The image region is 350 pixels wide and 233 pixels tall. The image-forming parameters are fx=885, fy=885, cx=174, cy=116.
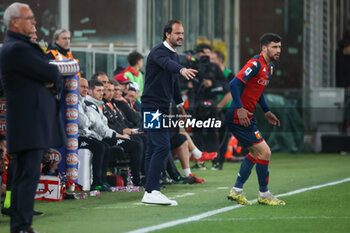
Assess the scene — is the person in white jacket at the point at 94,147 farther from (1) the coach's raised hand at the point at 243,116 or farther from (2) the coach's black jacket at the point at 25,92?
(2) the coach's black jacket at the point at 25,92

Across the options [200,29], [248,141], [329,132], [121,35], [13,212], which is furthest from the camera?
[200,29]

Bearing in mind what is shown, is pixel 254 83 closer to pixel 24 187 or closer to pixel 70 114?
pixel 70 114

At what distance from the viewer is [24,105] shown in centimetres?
701

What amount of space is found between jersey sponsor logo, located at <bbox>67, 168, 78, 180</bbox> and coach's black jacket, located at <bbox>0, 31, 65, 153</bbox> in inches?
165

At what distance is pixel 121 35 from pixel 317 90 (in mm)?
5856

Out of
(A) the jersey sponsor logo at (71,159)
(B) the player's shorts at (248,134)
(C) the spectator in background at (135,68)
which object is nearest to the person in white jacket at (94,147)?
(A) the jersey sponsor logo at (71,159)

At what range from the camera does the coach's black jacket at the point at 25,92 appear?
700cm

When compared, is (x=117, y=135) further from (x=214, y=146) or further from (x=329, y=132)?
(x=329, y=132)

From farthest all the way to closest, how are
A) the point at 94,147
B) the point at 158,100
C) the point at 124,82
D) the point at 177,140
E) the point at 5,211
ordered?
the point at 124,82 < the point at 177,140 < the point at 94,147 < the point at 158,100 < the point at 5,211

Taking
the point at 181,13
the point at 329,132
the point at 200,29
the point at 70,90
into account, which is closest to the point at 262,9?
the point at 200,29

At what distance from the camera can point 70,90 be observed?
10883 millimetres

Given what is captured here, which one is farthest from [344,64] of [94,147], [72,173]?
[72,173]

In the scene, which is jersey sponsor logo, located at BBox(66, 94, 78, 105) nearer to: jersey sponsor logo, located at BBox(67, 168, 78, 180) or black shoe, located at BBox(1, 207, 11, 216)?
jersey sponsor logo, located at BBox(67, 168, 78, 180)

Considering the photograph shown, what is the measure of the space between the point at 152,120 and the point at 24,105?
9.37ft
